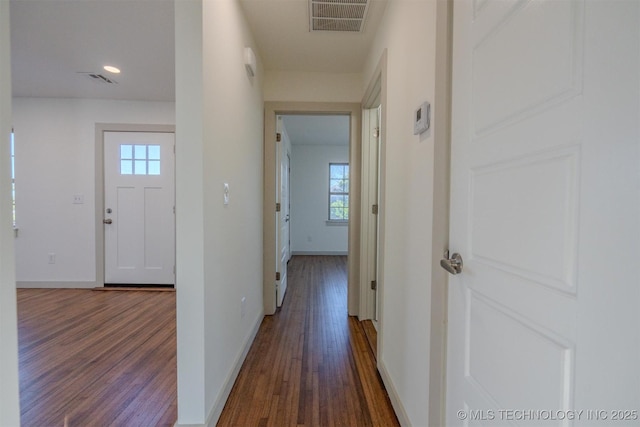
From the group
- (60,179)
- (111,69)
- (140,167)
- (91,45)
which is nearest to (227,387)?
(91,45)

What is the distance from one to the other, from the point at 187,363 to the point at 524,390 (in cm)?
126

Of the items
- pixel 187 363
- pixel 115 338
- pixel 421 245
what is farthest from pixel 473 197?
pixel 115 338

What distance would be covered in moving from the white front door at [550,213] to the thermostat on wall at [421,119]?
215mm

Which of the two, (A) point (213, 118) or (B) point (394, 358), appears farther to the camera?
(B) point (394, 358)

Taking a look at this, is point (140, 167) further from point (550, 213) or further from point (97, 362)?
point (550, 213)

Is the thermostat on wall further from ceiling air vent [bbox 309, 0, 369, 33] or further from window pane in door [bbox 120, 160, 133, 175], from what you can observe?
window pane in door [bbox 120, 160, 133, 175]

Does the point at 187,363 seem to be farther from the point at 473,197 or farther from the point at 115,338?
the point at 115,338

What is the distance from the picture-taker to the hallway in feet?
4.84

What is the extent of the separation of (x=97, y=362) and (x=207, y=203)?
165 centimetres

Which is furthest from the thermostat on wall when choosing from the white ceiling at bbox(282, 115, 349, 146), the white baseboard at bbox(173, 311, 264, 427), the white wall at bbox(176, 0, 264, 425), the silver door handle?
the white ceiling at bbox(282, 115, 349, 146)

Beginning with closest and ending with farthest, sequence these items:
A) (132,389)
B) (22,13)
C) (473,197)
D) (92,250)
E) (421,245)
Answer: (473,197) → (421,245) → (132,389) → (22,13) → (92,250)

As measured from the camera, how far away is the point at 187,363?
1260 mm

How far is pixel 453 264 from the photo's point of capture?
933 millimetres

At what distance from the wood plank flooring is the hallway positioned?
45cm
